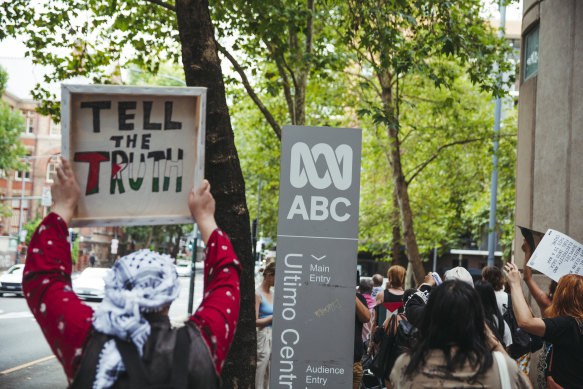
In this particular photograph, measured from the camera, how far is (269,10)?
11031 millimetres

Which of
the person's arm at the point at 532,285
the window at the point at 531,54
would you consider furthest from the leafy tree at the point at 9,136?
the person's arm at the point at 532,285

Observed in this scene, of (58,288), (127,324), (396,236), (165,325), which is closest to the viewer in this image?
(127,324)

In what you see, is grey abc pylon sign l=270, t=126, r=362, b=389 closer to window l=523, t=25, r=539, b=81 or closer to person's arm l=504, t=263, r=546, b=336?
person's arm l=504, t=263, r=546, b=336

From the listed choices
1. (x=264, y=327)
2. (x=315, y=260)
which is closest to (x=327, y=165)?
(x=315, y=260)

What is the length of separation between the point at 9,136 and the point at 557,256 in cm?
4431

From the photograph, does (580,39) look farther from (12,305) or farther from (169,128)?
(12,305)

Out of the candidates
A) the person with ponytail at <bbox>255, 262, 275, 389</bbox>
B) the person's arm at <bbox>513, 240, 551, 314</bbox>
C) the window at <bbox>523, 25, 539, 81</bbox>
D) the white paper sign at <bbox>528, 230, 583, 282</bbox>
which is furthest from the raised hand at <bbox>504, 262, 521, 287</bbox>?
the window at <bbox>523, 25, 539, 81</bbox>

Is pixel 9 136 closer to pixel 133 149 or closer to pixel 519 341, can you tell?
pixel 519 341

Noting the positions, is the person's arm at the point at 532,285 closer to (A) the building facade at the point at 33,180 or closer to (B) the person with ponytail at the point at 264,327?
(B) the person with ponytail at the point at 264,327

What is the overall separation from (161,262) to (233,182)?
87.5 inches

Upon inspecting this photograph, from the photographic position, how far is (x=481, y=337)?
9.34 ft

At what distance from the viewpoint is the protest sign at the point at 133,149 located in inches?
114

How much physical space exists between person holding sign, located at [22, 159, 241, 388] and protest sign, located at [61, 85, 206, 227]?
0.41 metres

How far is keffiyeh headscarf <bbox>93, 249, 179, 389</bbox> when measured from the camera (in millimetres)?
2168
